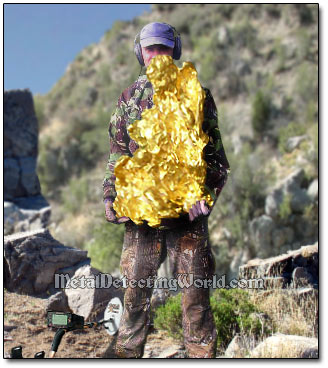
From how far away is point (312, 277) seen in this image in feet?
15.8

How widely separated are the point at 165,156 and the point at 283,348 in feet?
5.22

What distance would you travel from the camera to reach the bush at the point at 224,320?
12.5 ft

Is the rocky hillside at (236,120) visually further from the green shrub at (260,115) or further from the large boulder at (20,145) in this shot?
the large boulder at (20,145)

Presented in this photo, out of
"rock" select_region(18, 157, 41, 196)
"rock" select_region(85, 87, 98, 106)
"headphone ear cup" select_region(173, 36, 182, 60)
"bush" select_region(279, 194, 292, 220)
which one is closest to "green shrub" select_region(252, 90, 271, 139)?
"bush" select_region(279, 194, 292, 220)

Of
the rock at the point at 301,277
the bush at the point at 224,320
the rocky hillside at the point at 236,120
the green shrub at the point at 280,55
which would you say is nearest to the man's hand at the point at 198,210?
the bush at the point at 224,320

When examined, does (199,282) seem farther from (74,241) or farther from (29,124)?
(74,241)

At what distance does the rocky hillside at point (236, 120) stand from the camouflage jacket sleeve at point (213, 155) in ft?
20.3

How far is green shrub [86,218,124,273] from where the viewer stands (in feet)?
23.1

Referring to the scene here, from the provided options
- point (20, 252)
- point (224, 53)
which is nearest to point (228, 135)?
point (224, 53)

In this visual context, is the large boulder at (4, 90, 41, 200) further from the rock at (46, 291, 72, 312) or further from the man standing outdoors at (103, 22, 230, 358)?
the man standing outdoors at (103, 22, 230, 358)

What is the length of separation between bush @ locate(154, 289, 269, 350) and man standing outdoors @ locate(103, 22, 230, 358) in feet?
3.29

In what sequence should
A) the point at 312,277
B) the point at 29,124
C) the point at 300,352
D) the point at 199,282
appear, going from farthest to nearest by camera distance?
the point at 29,124 → the point at 312,277 → the point at 300,352 → the point at 199,282

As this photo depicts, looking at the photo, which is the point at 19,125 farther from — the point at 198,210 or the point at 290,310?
the point at 198,210

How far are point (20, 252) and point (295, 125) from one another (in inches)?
373
